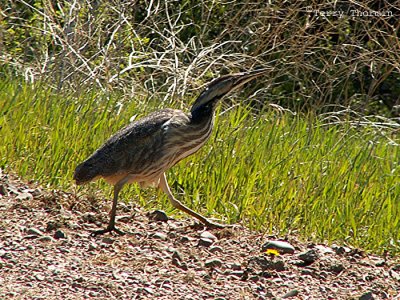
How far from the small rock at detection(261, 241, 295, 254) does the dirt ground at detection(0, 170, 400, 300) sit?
0.11ft

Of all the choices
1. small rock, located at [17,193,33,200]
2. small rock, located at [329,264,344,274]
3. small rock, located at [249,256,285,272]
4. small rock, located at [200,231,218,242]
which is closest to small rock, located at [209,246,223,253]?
small rock, located at [200,231,218,242]

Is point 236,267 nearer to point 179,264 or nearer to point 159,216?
point 179,264

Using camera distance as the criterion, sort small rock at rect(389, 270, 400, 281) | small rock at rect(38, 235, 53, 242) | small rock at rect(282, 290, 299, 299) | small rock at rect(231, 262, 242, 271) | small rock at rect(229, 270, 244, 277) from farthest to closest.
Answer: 1. small rock at rect(38, 235, 53, 242)
2. small rock at rect(389, 270, 400, 281)
3. small rock at rect(231, 262, 242, 271)
4. small rock at rect(229, 270, 244, 277)
5. small rock at rect(282, 290, 299, 299)

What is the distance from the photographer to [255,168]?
303 inches

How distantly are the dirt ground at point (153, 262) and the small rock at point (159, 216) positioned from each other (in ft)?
0.04

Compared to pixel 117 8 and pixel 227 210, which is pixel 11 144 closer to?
pixel 227 210

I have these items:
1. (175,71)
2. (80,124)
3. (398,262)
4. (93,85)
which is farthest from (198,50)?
(398,262)

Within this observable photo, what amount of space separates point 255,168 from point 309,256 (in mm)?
1646

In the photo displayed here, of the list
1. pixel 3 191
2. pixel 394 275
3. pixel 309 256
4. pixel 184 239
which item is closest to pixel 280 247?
pixel 309 256

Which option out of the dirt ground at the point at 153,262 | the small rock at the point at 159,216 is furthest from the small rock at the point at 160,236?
the small rock at the point at 159,216

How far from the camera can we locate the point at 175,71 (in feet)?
32.8

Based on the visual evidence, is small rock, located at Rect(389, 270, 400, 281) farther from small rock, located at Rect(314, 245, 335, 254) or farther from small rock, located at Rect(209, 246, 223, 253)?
small rock, located at Rect(209, 246, 223, 253)

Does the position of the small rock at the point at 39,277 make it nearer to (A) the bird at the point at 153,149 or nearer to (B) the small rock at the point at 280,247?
(A) the bird at the point at 153,149

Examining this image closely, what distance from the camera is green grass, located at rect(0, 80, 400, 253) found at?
22.9 feet
